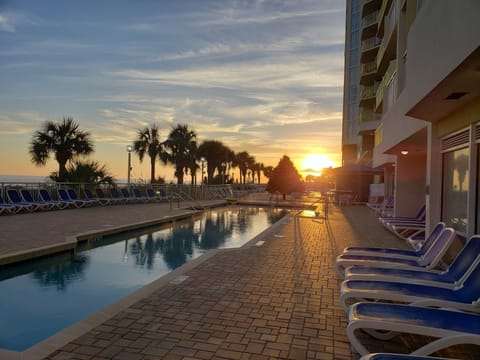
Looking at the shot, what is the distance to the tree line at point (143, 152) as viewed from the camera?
1844cm

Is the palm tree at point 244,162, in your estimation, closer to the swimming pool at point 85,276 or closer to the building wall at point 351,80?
the building wall at point 351,80

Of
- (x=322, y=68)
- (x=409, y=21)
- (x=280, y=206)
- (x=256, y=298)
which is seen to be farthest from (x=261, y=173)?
(x=256, y=298)

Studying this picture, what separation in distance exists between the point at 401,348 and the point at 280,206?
62.5ft

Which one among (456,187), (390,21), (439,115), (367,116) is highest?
(390,21)

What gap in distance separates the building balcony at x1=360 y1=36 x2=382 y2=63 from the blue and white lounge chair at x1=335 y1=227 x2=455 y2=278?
23.1 m

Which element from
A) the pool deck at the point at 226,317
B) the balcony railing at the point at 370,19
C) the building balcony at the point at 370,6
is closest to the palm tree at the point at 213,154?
the balcony railing at the point at 370,19

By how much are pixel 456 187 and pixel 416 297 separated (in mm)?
3924

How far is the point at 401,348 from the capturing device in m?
3.26

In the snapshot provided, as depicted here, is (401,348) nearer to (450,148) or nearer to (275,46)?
(450,148)

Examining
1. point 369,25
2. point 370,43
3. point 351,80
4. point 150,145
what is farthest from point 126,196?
point 351,80

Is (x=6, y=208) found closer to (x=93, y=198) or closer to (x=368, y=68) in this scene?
(x=93, y=198)

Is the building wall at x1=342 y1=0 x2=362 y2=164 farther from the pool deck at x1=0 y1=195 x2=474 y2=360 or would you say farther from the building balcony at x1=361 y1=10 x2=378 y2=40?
the pool deck at x1=0 y1=195 x2=474 y2=360

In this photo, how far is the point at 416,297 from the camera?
132 inches

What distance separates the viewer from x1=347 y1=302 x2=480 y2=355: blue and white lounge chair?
8.02 ft
